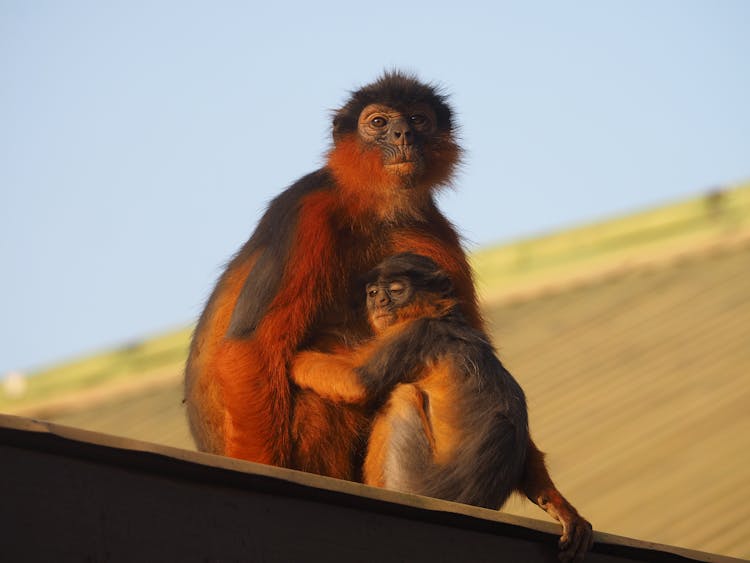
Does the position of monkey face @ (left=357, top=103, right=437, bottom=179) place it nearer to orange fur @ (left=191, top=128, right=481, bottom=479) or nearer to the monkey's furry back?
orange fur @ (left=191, top=128, right=481, bottom=479)

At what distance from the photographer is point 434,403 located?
6.16 meters

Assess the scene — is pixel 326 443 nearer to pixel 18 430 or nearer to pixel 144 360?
pixel 18 430

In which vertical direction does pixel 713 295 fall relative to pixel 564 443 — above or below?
above

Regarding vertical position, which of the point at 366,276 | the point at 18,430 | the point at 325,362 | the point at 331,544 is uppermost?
the point at 366,276

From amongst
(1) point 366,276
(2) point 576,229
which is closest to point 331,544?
(1) point 366,276

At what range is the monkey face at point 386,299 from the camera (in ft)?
21.5

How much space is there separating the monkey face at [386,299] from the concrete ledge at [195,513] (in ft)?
6.22

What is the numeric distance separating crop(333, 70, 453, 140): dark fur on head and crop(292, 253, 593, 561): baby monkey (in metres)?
1.07

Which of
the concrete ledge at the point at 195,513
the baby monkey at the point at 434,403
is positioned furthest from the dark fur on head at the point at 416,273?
the concrete ledge at the point at 195,513

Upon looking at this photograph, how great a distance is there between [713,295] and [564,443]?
2560 millimetres

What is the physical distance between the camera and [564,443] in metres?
11.5

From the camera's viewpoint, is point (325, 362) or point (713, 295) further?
point (713, 295)

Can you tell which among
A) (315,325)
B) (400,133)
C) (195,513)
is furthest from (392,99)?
(195,513)

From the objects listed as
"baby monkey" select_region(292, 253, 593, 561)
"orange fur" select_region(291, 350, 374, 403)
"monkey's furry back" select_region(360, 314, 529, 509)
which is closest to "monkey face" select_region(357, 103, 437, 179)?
"baby monkey" select_region(292, 253, 593, 561)
